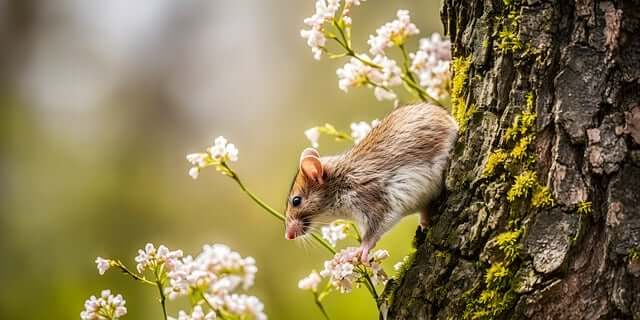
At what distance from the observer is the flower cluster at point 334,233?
7.77 ft

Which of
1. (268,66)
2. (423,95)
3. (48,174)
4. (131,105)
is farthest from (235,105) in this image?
(423,95)

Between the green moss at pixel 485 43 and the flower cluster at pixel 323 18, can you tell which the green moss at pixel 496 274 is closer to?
the green moss at pixel 485 43

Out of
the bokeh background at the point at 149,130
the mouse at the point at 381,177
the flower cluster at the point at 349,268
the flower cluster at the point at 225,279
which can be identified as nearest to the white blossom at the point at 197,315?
the flower cluster at the point at 225,279

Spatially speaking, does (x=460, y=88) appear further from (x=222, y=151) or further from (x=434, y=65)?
(x=222, y=151)

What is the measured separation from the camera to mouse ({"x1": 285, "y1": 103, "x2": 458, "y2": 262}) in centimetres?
220

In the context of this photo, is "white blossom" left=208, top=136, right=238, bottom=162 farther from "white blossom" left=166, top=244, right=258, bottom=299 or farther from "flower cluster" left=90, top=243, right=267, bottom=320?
"white blossom" left=166, top=244, right=258, bottom=299

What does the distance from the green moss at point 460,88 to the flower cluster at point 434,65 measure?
271 millimetres

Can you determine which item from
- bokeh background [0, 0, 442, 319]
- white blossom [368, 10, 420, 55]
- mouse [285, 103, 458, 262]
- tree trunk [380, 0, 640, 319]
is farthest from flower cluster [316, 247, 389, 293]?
bokeh background [0, 0, 442, 319]

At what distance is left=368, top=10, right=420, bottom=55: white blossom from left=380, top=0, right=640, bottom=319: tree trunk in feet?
1.13

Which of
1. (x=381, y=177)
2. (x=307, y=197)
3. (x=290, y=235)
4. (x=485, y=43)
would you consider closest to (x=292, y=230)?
(x=290, y=235)

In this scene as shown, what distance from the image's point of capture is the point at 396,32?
239cm

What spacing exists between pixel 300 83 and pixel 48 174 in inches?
89.0

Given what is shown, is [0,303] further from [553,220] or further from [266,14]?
[553,220]

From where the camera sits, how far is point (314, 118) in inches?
259
